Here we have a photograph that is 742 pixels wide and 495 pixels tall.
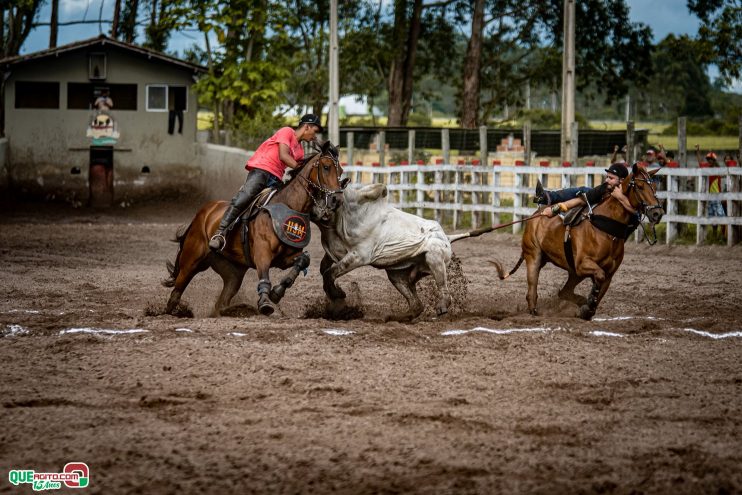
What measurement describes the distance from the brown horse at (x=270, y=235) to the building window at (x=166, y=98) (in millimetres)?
24666

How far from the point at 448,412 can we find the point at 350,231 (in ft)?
13.8

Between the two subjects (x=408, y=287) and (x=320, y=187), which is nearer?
(x=320, y=187)

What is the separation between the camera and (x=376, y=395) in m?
7.53

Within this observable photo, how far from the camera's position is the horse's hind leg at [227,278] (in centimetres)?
1178

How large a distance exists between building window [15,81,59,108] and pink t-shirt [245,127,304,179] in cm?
2540

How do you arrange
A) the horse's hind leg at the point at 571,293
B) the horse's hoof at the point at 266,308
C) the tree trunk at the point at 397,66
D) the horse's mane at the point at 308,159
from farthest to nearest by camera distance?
the tree trunk at the point at 397,66 < the horse's hind leg at the point at 571,293 < the horse's mane at the point at 308,159 < the horse's hoof at the point at 266,308

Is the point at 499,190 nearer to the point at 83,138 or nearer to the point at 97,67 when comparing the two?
→ the point at 83,138

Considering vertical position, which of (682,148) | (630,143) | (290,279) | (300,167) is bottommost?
(290,279)

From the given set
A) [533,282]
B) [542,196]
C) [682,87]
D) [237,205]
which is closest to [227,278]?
[237,205]

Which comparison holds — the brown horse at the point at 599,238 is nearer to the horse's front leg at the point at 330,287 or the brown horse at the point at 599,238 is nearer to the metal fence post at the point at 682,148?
the horse's front leg at the point at 330,287

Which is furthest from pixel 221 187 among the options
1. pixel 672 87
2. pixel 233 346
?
pixel 672 87

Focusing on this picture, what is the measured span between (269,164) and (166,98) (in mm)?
25465

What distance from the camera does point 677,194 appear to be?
63.0ft

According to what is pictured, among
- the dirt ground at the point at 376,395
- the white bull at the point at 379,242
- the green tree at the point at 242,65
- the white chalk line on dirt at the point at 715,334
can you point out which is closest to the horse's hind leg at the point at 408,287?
the white bull at the point at 379,242
